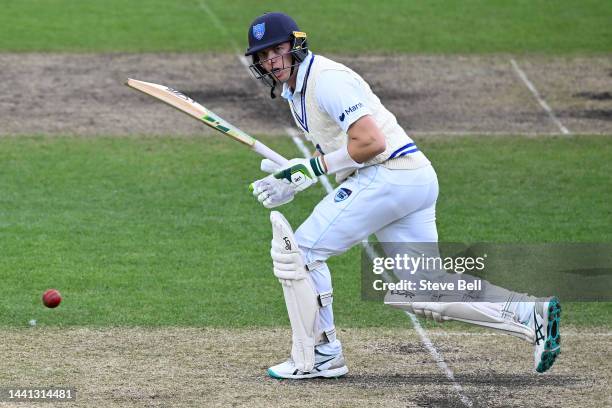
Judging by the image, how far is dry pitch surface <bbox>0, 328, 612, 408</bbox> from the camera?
7.68 meters

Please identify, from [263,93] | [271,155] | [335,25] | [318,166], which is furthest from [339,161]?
[335,25]

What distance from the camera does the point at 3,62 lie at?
19.6m

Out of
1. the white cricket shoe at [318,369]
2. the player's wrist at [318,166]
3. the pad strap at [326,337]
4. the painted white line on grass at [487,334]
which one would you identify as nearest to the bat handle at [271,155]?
the player's wrist at [318,166]

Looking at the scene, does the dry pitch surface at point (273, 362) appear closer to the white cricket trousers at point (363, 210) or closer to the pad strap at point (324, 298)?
the pad strap at point (324, 298)

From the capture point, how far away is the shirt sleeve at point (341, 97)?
7.64 m

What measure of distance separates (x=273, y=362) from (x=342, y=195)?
1.38 metres

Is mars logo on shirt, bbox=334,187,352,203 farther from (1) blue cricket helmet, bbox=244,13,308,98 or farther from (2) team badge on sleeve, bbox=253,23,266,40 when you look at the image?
(2) team badge on sleeve, bbox=253,23,266,40

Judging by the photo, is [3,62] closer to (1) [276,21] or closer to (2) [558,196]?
(2) [558,196]

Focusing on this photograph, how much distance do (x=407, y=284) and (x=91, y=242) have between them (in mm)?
4465

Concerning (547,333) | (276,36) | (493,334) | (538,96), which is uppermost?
(276,36)

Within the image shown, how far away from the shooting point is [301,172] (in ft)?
25.8

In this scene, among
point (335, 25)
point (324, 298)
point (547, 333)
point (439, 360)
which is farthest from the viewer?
point (335, 25)

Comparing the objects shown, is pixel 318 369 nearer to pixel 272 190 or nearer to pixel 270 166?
pixel 272 190

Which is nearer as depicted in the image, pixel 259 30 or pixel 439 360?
pixel 259 30
